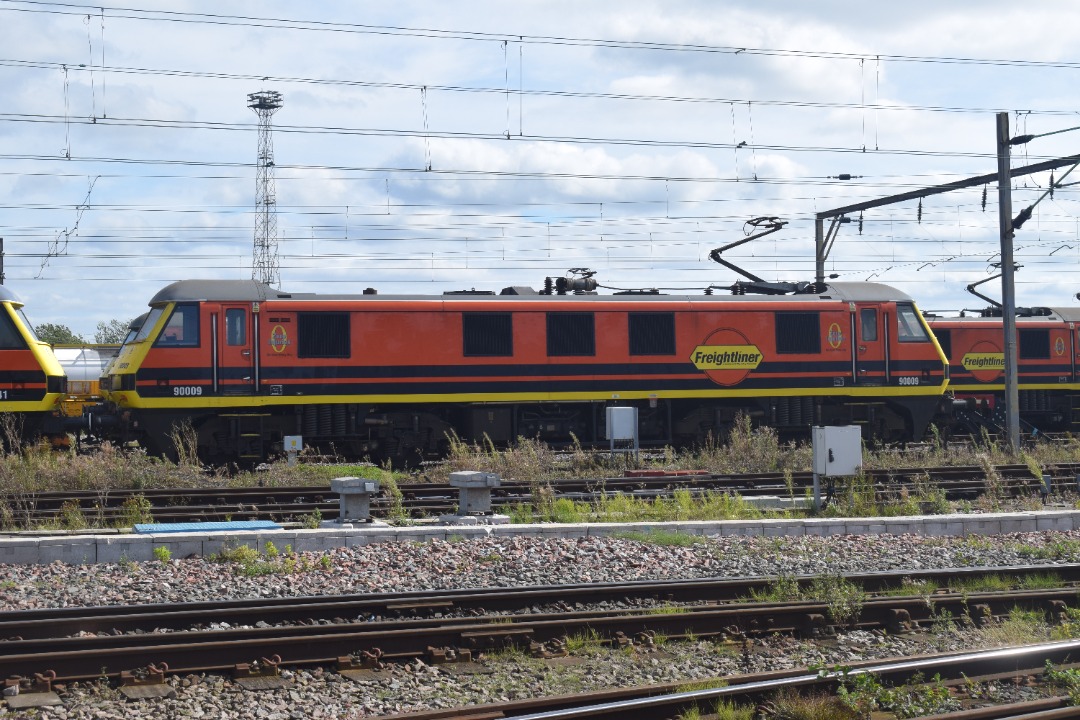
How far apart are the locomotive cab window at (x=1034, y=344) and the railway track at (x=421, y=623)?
68.4 ft

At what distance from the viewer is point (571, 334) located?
21234 millimetres

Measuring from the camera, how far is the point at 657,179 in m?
22.8

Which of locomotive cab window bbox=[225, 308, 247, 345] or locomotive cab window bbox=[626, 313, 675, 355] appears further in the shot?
locomotive cab window bbox=[626, 313, 675, 355]

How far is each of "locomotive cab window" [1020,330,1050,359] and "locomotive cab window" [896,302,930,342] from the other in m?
7.42

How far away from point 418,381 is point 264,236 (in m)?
18.4

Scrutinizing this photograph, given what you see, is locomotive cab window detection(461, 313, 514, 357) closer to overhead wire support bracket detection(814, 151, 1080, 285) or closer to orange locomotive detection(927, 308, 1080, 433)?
overhead wire support bracket detection(814, 151, 1080, 285)

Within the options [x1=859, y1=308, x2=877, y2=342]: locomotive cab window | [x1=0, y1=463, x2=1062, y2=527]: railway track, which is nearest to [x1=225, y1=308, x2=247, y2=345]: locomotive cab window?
[x1=0, y1=463, x2=1062, y2=527]: railway track

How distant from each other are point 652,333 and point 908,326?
18.7 feet

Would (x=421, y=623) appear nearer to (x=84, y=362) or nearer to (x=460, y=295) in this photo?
(x=460, y=295)

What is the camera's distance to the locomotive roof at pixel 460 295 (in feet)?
63.5

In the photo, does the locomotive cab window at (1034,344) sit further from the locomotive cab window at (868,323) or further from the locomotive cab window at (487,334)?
the locomotive cab window at (487,334)

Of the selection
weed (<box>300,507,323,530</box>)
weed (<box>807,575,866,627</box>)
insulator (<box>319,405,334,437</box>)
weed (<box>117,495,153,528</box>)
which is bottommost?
weed (<box>807,575,866,627</box>)

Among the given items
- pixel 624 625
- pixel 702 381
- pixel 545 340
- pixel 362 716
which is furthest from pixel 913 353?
pixel 362 716

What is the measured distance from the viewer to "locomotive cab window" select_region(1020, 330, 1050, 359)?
29234 mm
